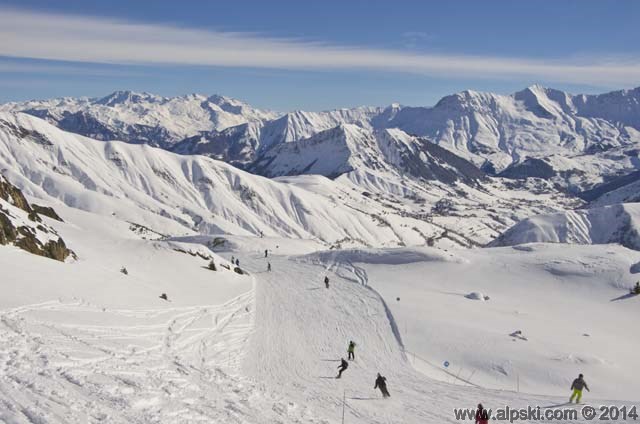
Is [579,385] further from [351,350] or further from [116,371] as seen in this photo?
[116,371]

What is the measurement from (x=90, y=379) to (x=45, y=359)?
246 centimetres

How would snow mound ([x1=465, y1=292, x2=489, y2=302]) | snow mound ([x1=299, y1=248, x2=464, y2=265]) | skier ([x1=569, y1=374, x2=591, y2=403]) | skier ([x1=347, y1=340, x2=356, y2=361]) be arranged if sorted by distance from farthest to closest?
1. snow mound ([x1=299, y1=248, x2=464, y2=265])
2. snow mound ([x1=465, y1=292, x2=489, y2=302])
3. skier ([x1=347, y1=340, x2=356, y2=361])
4. skier ([x1=569, y1=374, x2=591, y2=403])

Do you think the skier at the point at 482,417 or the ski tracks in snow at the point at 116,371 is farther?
the skier at the point at 482,417

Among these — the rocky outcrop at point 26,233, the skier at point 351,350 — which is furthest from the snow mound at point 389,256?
the rocky outcrop at point 26,233

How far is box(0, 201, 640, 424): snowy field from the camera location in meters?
19.9

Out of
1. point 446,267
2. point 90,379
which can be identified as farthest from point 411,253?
point 90,379

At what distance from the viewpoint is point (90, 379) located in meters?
19.4

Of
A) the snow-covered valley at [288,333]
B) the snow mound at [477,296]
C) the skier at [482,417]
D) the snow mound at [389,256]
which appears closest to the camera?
the snow-covered valley at [288,333]

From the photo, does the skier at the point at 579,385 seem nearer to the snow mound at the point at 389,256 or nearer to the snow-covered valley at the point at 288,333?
the snow-covered valley at the point at 288,333

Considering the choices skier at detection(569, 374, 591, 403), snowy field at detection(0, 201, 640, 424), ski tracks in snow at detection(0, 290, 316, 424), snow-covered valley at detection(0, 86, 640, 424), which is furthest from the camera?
skier at detection(569, 374, 591, 403)

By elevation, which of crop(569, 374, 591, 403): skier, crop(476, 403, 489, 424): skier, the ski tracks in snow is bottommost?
crop(569, 374, 591, 403): skier

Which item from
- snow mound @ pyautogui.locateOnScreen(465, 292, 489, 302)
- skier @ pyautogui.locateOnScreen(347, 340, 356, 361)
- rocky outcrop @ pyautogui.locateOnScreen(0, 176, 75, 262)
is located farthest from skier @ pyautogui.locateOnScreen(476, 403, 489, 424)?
rocky outcrop @ pyautogui.locateOnScreen(0, 176, 75, 262)

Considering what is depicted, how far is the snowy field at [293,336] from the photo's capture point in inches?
784

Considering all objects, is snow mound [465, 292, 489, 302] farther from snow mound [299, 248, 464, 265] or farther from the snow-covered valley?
snow mound [299, 248, 464, 265]
